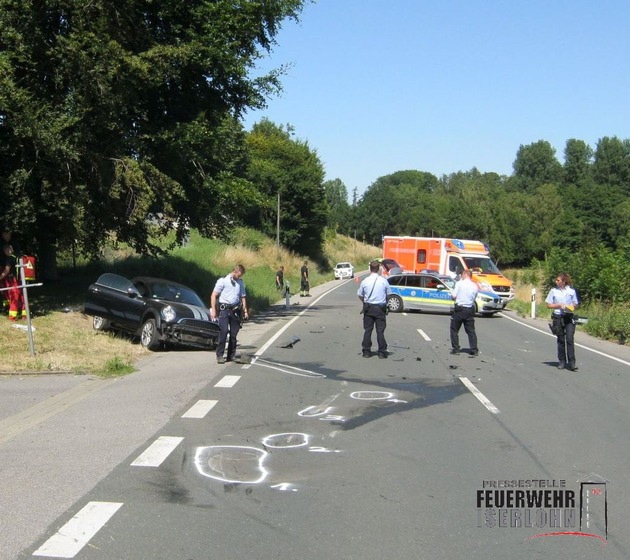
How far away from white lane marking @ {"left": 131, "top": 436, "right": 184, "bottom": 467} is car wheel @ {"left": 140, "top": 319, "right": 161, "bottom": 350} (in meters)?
7.29

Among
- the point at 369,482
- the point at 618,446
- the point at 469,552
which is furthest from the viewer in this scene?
the point at 618,446

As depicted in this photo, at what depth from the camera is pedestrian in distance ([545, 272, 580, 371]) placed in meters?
13.3

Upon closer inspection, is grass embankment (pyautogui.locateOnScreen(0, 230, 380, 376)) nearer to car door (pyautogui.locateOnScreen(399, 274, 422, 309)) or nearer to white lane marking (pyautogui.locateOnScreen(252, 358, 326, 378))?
white lane marking (pyautogui.locateOnScreen(252, 358, 326, 378))

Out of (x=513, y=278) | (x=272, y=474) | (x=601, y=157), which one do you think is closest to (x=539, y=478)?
(x=272, y=474)

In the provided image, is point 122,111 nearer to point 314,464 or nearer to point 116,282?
point 116,282

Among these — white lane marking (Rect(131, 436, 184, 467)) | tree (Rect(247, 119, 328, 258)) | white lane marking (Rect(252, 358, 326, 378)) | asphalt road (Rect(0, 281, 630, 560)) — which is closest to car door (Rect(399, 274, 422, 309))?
white lane marking (Rect(252, 358, 326, 378))

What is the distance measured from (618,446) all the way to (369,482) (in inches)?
118

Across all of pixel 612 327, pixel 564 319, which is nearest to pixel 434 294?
pixel 612 327

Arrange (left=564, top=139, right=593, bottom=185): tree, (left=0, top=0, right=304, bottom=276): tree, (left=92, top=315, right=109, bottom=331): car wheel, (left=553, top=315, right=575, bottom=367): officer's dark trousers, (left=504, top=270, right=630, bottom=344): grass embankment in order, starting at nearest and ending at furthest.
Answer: (left=553, top=315, right=575, bottom=367): officer's dark trousers → (left=92, top=315, right=109, bottom=331): car wheel → (left=0, top=0, right=304, bottom=276): tree → (left=504, top=270, right=630, bottom=344): grass embankment → (left=564, top=139, right=593, bottom=185): tree

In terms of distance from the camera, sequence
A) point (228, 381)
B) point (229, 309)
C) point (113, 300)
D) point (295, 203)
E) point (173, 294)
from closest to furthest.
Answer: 1. point (228, 381)
2. point (229, 309)
3. point (113, 300)
4. point (173, 294)
5. point (295, 203)

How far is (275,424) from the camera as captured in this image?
27.3ft

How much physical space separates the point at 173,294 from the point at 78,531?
11.4m

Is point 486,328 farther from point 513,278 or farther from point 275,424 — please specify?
point 513,278

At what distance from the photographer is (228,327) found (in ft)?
43.6
